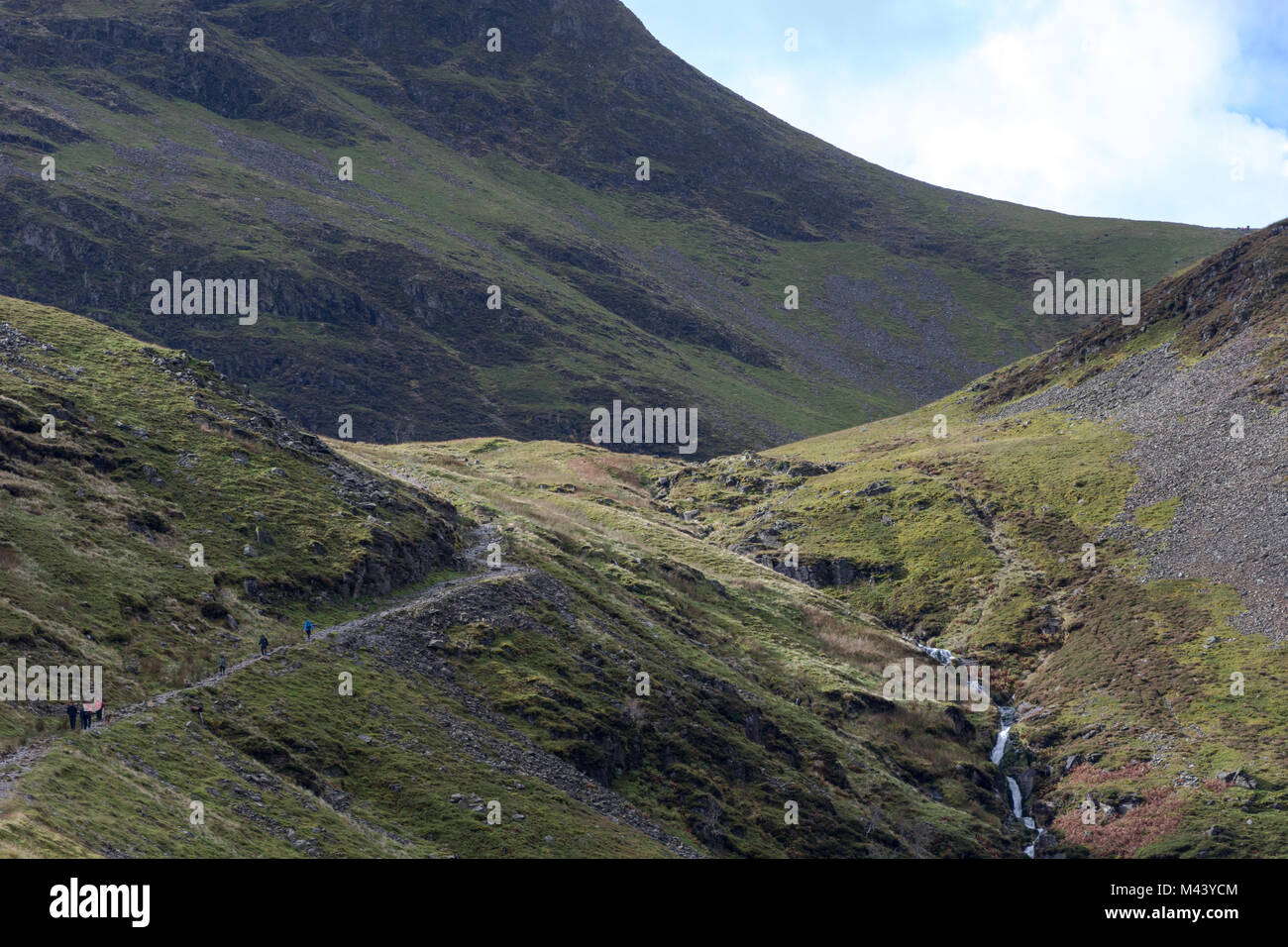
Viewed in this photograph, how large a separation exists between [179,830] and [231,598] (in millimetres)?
25349

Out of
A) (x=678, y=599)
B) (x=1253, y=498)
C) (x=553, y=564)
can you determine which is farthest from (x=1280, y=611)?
(x=553, y=564)

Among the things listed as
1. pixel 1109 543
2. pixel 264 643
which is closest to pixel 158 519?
pixel 264 643

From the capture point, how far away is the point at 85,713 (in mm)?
43000

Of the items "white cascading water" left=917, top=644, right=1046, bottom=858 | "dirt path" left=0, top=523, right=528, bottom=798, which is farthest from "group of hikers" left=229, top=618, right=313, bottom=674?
"white cascading water" left=917, top=644, right=1046, bottom=858

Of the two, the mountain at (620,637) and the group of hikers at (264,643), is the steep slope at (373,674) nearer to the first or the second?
the mountain at (620,637)

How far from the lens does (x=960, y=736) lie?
88375mm

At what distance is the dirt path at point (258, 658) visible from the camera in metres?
37.0

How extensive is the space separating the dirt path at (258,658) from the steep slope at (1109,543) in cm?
4443

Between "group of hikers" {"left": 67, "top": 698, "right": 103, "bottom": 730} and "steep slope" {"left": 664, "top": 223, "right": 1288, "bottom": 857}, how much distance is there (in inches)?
2449

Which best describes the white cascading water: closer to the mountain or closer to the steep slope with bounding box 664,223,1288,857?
the mountain

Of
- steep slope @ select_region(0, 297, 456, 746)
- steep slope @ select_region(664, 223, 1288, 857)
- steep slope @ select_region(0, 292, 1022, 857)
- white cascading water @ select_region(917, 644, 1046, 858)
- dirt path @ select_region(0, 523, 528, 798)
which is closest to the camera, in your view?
dirt path @ select_region(0, 523, 528, 798)

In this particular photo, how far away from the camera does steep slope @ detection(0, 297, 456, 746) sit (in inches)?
2047

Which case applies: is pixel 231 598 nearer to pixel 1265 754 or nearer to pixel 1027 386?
pixel 1265 754
